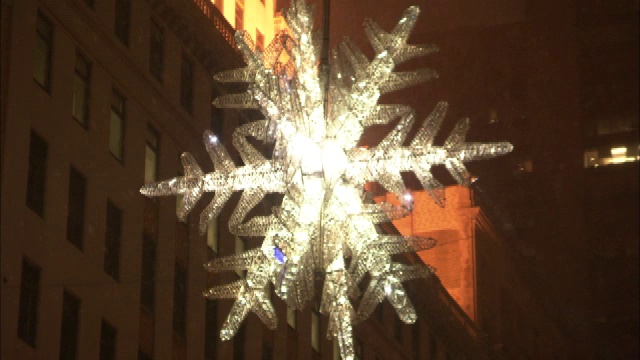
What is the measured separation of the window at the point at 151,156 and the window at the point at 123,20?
5.65ft

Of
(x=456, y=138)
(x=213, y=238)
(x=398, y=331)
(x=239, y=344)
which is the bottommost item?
(x=456, y=138)

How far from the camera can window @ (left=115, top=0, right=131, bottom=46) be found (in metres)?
24.0

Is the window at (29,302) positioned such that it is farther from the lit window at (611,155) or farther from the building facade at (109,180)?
the lit window at (611,155)

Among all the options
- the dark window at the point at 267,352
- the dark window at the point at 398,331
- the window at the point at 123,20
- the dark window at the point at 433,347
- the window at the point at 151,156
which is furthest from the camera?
the dark window at the point at 433,347

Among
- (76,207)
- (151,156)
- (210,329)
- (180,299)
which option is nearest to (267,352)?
(210,329)

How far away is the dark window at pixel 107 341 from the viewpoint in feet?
71.1

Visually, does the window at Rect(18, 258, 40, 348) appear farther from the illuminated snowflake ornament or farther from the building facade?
the illuminated snowflake ornament

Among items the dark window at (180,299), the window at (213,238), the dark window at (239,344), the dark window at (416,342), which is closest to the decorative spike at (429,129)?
the dark window at (180,299)

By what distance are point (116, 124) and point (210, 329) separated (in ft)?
15.3

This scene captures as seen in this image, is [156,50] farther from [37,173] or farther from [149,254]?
[37,173]

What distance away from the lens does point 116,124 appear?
23562mm

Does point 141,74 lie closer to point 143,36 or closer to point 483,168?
point 143,36

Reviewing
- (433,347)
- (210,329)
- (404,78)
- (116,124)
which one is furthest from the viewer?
(433,347)

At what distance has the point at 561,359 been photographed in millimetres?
56312
